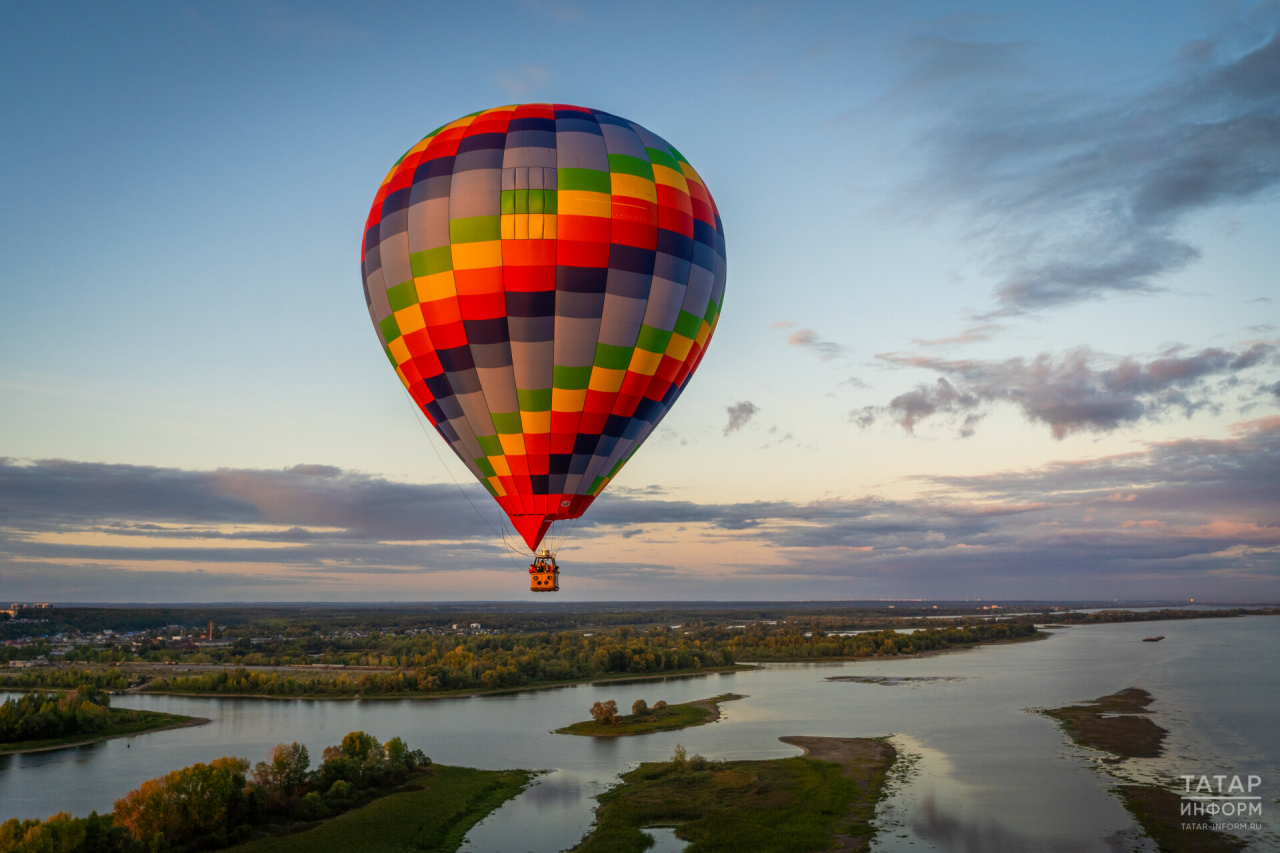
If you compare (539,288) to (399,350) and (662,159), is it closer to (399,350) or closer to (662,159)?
(399,350)

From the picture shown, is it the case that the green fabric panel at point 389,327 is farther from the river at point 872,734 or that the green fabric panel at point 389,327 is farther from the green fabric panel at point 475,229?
the river at point 872,734

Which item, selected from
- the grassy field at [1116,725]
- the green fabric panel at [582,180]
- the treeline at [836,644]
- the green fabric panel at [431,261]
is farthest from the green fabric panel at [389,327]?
the treeline at [836,644]

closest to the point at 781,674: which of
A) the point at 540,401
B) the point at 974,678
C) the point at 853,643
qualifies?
the point at 974,678

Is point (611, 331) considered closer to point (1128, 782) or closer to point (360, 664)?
point (1128, 782)

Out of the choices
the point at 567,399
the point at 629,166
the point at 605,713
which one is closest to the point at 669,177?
the point at 629,166

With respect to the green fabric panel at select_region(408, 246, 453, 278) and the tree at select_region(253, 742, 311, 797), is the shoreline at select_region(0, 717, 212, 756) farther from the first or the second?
the green fabric panel at select_region(408, 246, 453, 278)
